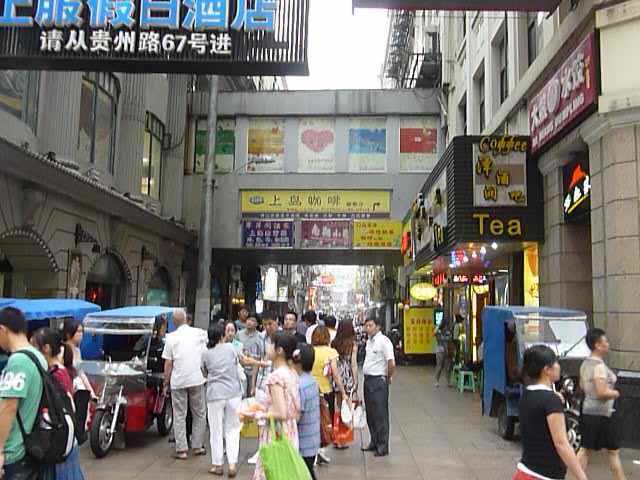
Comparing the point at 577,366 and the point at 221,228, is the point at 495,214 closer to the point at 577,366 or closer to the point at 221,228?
the point at 577,366

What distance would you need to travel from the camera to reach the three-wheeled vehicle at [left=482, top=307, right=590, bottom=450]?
9.60 metres

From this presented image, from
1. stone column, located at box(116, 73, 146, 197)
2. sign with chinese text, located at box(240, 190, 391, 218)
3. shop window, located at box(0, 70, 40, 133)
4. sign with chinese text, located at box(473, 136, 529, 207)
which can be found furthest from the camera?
sign with chinese text, located at box(240, 190, 391, 218)

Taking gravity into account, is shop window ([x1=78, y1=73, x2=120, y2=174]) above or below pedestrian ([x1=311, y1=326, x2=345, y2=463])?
above

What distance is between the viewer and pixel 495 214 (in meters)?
13.0

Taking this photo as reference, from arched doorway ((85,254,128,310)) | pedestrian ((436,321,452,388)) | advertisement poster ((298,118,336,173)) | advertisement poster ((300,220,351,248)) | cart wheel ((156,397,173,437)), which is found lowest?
cart wheel ((156,397,173,437))

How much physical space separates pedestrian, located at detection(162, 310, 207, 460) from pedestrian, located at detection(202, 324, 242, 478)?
0.28 metres

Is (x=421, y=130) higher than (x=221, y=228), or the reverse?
(x=421, y=130)

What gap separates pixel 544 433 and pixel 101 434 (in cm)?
610

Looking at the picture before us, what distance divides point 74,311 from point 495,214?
7890mm

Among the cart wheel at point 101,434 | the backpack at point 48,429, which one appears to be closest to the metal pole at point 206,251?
the cart wheel at point 101,434

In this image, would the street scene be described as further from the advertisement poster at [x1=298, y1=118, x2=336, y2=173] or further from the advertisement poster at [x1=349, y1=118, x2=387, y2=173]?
the advertisement poster at [x1=298, y1=118, x2=336, y2=173]

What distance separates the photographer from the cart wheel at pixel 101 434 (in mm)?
8312

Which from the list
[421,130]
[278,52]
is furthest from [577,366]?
[421,130]

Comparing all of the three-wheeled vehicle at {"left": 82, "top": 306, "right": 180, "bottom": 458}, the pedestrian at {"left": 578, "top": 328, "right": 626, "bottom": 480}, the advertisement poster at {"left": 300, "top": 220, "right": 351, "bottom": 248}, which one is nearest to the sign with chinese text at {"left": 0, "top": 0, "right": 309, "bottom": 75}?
the three-wheeled vehicle at {"left": 82, "top": 306, "right": 180, "bottom": 458}
